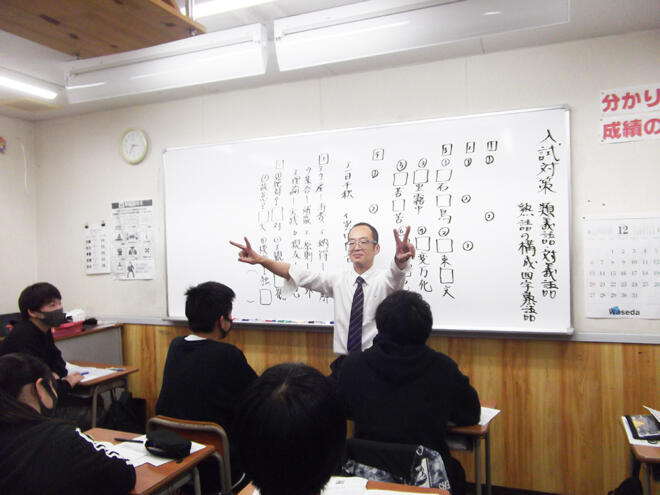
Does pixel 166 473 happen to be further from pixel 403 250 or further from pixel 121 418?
pixel 121 418

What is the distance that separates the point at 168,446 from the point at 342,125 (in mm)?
2411

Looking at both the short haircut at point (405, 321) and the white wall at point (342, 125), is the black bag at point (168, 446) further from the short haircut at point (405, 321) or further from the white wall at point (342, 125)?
the white wall at point (342, 125)

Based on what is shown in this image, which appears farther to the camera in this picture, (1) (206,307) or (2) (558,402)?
(2) (558,402)

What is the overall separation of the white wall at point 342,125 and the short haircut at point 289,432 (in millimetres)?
2496

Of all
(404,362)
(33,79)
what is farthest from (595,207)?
(33,79)

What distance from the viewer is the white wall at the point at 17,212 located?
4242mm

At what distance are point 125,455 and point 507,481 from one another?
2368 mm

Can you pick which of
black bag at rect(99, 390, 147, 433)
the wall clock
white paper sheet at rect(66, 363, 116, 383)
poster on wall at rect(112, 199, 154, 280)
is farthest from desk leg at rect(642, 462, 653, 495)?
the wall clock

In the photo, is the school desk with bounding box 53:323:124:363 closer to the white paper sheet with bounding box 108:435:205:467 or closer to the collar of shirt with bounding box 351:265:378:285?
the white paper sheet with bounding box 108:435:205:467

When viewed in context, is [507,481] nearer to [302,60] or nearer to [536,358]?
[536,358]

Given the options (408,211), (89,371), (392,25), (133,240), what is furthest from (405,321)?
(133,240)

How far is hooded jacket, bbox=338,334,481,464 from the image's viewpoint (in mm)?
1712

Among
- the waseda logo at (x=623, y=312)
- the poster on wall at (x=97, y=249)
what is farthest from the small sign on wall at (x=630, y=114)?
the poster on wall at (x=97, y=249)

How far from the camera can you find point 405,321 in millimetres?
1806
